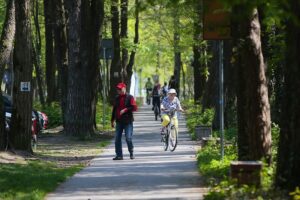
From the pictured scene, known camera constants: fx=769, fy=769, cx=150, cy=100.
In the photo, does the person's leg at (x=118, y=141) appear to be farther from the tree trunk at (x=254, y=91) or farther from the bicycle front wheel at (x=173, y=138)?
the tree trunk at (x=254, y=91)

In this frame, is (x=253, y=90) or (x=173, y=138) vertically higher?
(x=253, y=90)

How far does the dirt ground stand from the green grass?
731mm

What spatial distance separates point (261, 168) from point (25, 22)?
30.4 feet

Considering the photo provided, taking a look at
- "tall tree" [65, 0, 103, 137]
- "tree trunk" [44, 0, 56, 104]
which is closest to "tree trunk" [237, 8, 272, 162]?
"tall tree" [65, 0, 103, 137]

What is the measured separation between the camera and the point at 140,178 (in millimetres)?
14562

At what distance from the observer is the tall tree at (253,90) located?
12.7 m

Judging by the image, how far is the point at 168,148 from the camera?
70.0 ft

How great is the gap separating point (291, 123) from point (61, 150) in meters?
12.1

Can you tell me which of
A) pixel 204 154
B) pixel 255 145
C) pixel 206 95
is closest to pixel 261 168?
pixel 255 145

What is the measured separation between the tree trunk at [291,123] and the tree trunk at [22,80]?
941 cm

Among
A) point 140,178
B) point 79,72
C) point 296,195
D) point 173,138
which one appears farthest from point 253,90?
point 79,72

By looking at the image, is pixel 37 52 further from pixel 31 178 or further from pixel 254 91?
pixel 254 91

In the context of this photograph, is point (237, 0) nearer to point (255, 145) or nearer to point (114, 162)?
point (255, 145)

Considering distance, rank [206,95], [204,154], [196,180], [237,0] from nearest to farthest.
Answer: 1. [237,0]
2. [196,180]
3. [204,154]
4. [206,95]
